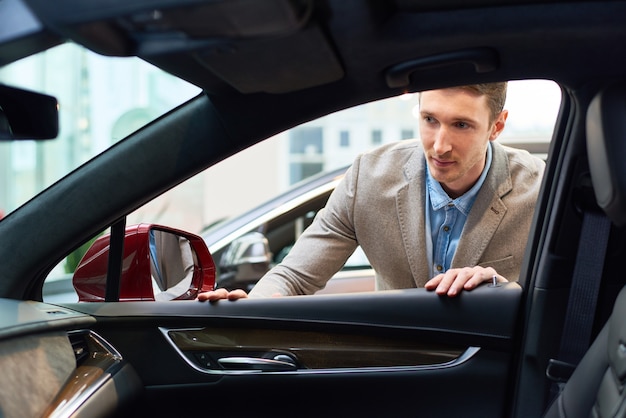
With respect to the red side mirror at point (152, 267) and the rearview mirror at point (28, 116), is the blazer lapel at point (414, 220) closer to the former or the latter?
the red side mirror at point (152, 267)

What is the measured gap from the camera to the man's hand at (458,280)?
1.99 meters

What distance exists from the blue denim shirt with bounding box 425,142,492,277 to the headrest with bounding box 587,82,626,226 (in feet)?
2.94

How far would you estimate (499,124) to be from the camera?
2.66 m

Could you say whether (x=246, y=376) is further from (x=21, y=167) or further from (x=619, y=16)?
(x=21, y=167)


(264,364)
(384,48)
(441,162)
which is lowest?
(264,364)

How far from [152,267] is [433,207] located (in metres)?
1.04

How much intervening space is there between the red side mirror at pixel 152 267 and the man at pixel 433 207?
286 mm

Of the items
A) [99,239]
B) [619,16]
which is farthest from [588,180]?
[99,239]

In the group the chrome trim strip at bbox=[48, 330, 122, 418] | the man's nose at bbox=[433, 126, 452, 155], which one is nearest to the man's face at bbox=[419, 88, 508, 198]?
the man's nose at bbox=[433, 126, 452, 155]

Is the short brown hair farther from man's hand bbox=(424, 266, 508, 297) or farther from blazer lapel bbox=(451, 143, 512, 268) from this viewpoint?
man's hand bbox=(424, 266, 508, 297)

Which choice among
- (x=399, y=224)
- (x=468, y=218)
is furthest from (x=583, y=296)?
(x=399, y=224)

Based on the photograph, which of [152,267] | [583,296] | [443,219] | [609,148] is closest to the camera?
[609,148]

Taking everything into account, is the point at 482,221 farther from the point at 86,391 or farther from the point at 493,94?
the point at 86,391

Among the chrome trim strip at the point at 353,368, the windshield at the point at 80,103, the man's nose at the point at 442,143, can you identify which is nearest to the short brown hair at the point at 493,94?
the man's nose at the point at 442,143
